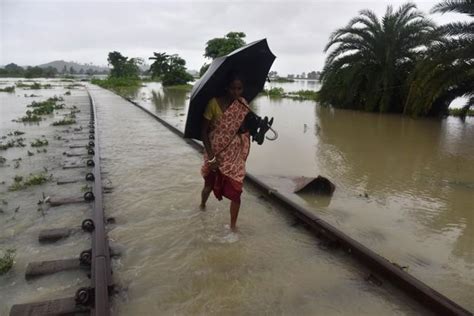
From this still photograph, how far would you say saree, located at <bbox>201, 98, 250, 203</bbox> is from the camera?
371 cm

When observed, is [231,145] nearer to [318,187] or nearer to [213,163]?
[213,163]

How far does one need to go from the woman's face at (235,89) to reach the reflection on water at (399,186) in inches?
77.8

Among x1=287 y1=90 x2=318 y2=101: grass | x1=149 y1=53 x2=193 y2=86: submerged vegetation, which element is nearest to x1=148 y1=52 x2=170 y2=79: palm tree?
x1=149 y1=53 x2=193 y2=86: submerged vegetation

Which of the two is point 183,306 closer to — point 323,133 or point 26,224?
point 26,224

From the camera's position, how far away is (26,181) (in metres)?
5.57

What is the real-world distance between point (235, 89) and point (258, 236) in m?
1.57

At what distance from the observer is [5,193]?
512 cm

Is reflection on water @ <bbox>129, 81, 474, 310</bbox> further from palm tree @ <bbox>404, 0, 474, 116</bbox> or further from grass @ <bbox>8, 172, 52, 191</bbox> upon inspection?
grass @ <bbox>8, 172, 52, 191</bbox>

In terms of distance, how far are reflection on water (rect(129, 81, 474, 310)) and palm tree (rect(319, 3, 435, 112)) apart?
5.40 meters

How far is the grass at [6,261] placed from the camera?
3133mm

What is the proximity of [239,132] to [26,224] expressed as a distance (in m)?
2.59

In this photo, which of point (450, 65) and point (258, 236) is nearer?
point (258, 236)

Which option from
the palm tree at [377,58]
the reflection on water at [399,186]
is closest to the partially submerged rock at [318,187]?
the reflection on water at [399,186]

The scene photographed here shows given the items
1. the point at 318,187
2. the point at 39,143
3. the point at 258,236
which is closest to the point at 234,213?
the point at 258,236
